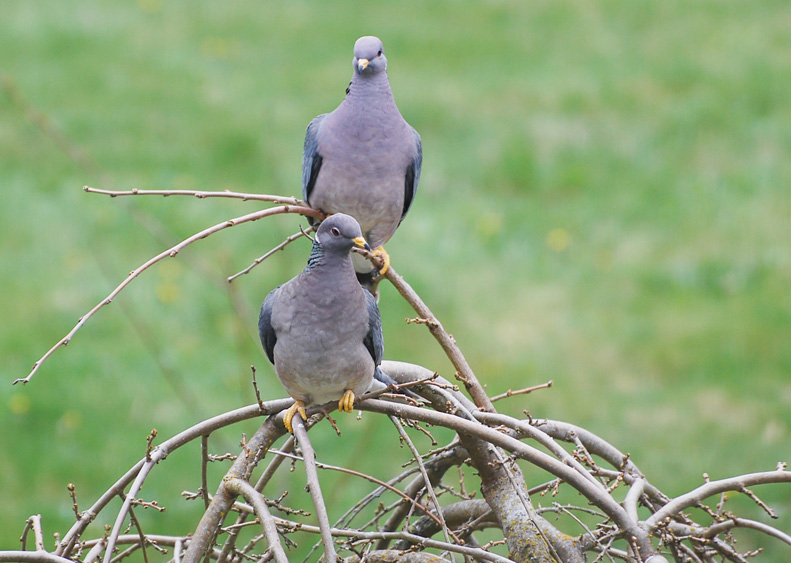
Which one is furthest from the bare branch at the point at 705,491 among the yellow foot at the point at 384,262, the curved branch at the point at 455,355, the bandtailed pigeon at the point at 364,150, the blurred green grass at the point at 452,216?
the blurred green grass at the point at 452,216

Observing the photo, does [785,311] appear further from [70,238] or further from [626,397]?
[70,238]

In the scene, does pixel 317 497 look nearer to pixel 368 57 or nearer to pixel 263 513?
pixel 263 513

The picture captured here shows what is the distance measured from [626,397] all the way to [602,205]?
1495 mm

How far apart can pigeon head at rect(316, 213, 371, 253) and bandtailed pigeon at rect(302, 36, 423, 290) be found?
0.46 m

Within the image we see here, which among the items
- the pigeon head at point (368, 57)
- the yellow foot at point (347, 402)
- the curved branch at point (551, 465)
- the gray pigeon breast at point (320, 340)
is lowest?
the curved branch at point (551, 465)

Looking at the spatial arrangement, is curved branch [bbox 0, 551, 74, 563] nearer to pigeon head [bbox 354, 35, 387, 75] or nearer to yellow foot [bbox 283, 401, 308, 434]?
yellow foot [bbox 283, 401, 308, 434]

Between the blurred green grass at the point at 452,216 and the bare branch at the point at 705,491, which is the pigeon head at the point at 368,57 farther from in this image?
the bare branch at the point at 705,491

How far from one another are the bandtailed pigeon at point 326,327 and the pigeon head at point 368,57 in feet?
2.00

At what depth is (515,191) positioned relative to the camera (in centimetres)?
582

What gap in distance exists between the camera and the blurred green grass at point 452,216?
426 cm

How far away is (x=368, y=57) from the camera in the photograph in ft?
8.19

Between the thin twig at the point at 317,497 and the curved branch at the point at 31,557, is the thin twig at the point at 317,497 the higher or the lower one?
the higher one

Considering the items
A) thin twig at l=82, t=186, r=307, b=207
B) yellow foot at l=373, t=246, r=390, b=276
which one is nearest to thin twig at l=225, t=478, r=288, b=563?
thin twig at l=82, t=186, r=307, b=207

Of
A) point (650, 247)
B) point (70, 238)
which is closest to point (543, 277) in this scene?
point (650, 247)
